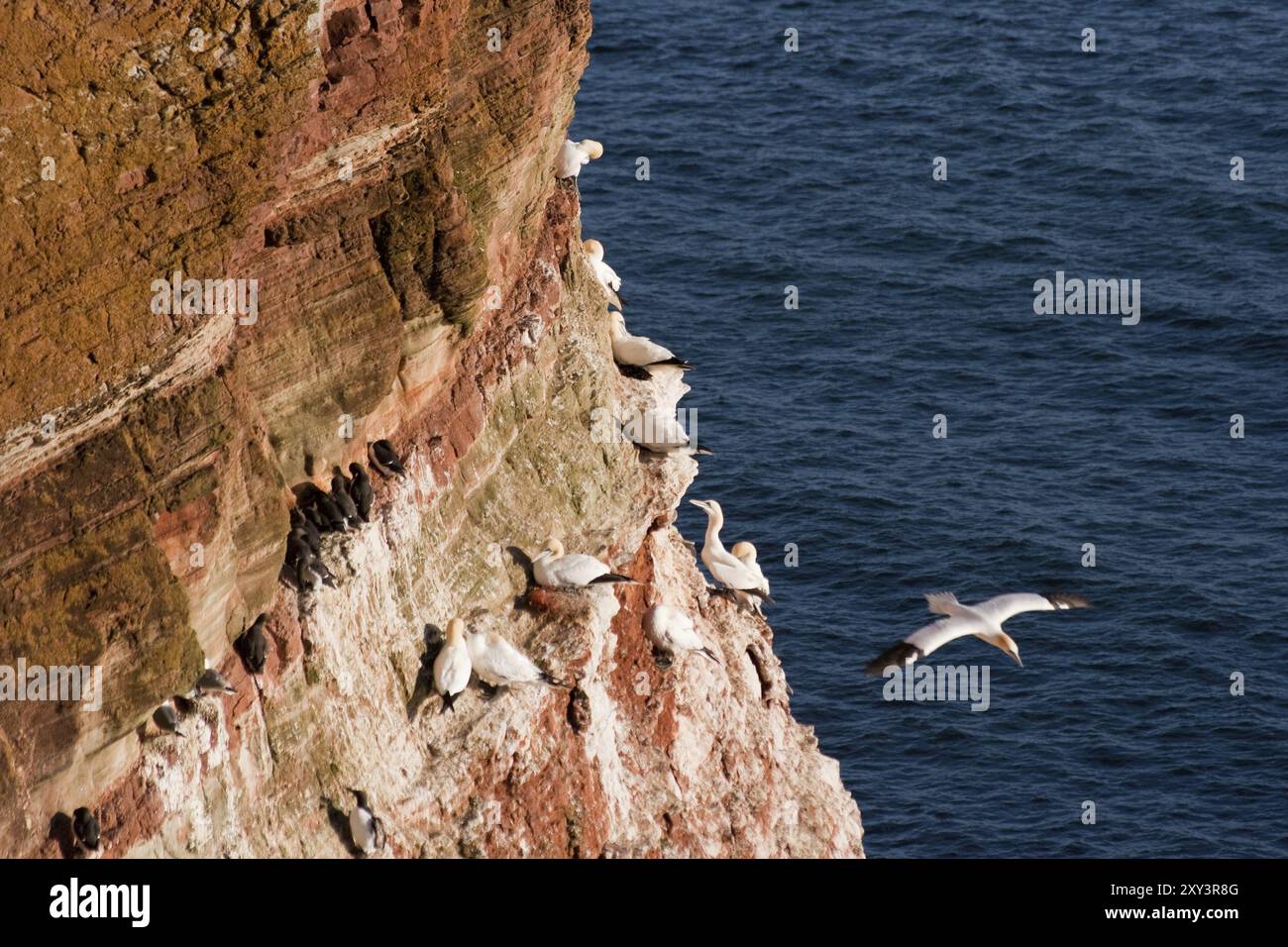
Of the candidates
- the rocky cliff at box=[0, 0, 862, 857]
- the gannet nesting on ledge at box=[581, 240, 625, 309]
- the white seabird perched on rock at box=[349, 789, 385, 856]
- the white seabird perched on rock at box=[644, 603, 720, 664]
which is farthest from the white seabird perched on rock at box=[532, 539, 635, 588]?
the gannet nesting on ledge at box=[581, 240, 625, 309]

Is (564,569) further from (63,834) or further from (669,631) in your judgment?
(63,834)

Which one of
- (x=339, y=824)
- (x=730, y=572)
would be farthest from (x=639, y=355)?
(x=339, y=824)

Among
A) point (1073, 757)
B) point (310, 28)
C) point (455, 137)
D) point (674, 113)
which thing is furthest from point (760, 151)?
point (310, 28)

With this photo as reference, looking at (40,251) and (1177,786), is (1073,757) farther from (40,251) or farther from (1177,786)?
(40,251)

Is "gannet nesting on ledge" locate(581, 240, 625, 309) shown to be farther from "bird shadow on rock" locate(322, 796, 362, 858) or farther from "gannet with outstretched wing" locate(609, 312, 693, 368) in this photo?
"bird shadow on rock" locate(322, 796, 362, 858)

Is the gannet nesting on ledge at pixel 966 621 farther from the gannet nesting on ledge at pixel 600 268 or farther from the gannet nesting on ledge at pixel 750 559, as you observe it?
the gannet nesting on ledge at pixel 600 268
